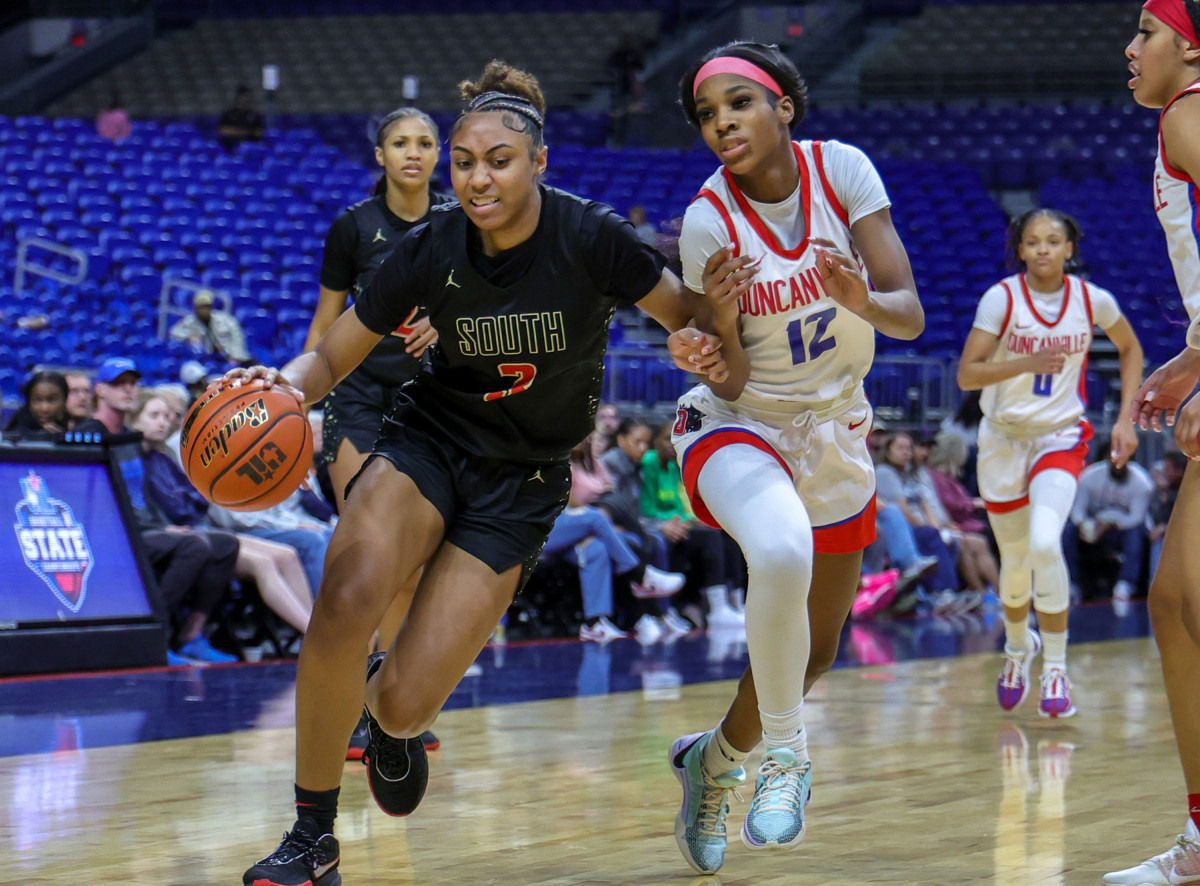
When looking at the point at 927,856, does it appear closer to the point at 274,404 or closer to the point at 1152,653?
the point at 274,404

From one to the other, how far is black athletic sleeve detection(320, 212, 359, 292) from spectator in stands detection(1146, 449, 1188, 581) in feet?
31.4

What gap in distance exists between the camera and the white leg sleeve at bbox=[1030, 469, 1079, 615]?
588 cm

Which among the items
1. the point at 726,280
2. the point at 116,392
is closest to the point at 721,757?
the point at 726,280

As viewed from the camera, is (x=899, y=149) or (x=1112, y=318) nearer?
(x=1112, y=318)

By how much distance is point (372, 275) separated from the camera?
15.7 feet


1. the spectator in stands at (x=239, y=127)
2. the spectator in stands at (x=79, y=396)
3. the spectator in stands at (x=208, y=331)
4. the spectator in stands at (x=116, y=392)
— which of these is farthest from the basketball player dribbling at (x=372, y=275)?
the spectator in stands at (x=239, y=127)

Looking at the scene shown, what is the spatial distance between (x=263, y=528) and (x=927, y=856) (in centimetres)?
488

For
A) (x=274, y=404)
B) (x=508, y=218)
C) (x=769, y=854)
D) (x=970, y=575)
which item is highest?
(x=508, y=218)

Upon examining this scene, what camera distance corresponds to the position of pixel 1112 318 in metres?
6.22

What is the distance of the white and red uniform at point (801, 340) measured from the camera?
3414 mm

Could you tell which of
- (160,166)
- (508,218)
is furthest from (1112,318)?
(160,166)

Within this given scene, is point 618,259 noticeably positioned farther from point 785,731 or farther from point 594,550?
point 594,550

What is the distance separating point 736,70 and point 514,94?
2.60 feet

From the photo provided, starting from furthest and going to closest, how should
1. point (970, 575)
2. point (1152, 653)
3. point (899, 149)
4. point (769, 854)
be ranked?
1. point (899, 149)
2. point (970, 575)
3. point (1152, 653)
4. point (769, 854)
